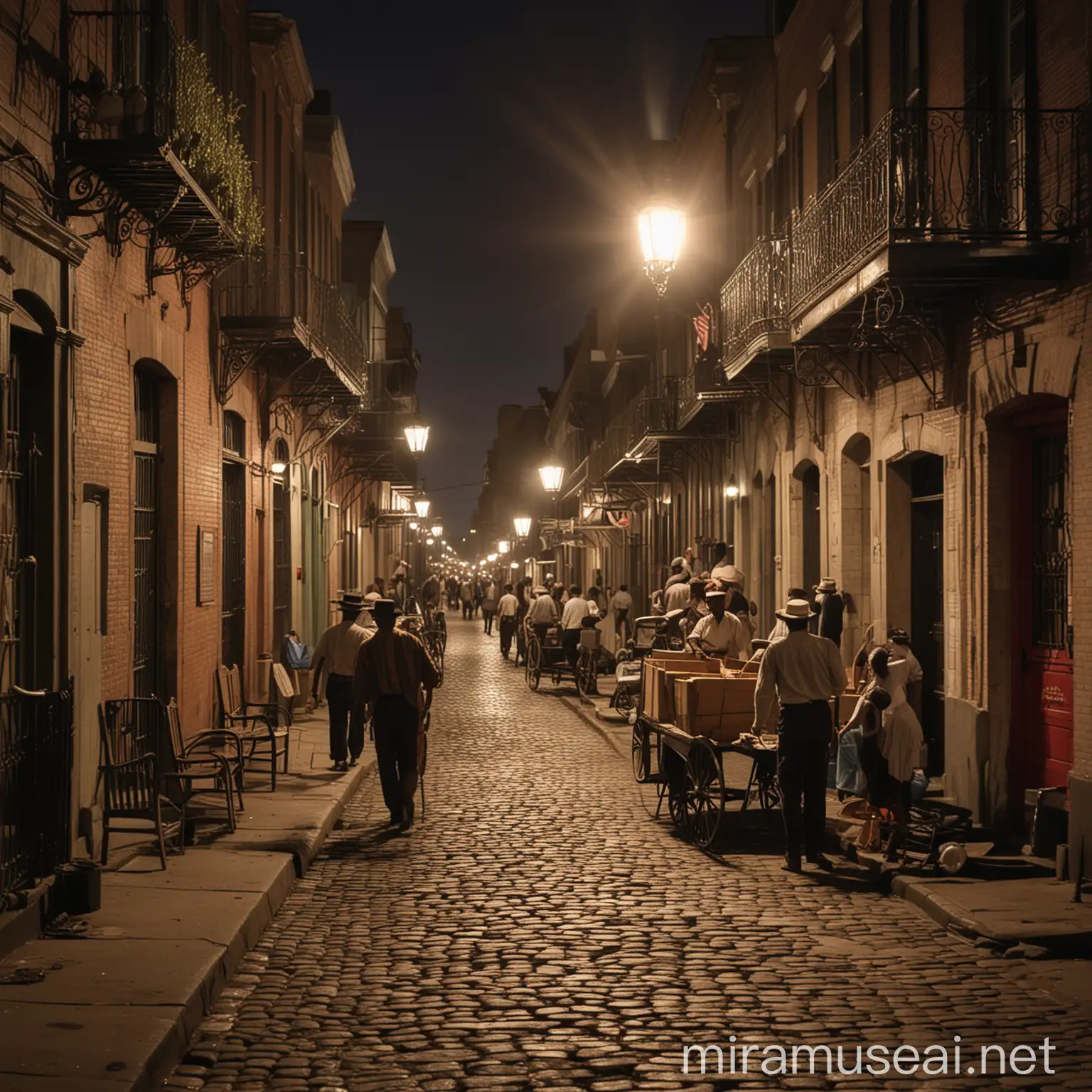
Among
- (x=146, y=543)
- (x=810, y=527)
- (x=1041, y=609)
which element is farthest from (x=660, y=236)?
(x=810, y=527)

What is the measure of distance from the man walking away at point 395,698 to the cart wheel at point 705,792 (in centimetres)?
223

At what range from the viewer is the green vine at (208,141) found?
38.9 ft

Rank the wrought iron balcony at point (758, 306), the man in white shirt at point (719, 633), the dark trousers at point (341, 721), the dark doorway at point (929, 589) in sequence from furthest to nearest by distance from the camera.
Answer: the wrought iron balcony at point (758, 306) → the dark trousers at point (341, 721) → the man in white shirt at point (719, 633) → the dark doorway at point (929, 589)

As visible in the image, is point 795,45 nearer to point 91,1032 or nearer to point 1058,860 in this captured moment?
point 1058,860

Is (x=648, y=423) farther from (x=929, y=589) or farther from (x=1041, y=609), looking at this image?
(x=1041, y=609)

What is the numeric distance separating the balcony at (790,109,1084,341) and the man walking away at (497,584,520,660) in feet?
81.2

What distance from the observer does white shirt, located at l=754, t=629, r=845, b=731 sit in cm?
1070

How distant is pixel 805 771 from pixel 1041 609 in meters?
2.48

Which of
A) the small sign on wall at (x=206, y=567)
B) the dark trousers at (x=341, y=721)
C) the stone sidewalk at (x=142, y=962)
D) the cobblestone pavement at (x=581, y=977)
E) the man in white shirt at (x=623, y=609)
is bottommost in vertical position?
the cobblestone pavement at (x=581, y=977)

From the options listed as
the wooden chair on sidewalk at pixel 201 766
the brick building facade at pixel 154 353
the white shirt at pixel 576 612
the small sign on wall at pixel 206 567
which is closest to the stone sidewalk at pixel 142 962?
the wooden chair on sidewalk at pixel 201 766

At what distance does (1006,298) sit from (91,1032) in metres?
8.60

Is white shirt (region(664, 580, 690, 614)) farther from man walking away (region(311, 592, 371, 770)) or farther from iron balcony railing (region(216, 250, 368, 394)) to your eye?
man walking away (region(311, 592, 371, 770))

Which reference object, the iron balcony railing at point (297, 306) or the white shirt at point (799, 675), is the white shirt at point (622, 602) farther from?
the white shirt at point (799, 675)

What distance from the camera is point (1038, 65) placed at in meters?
11.1
